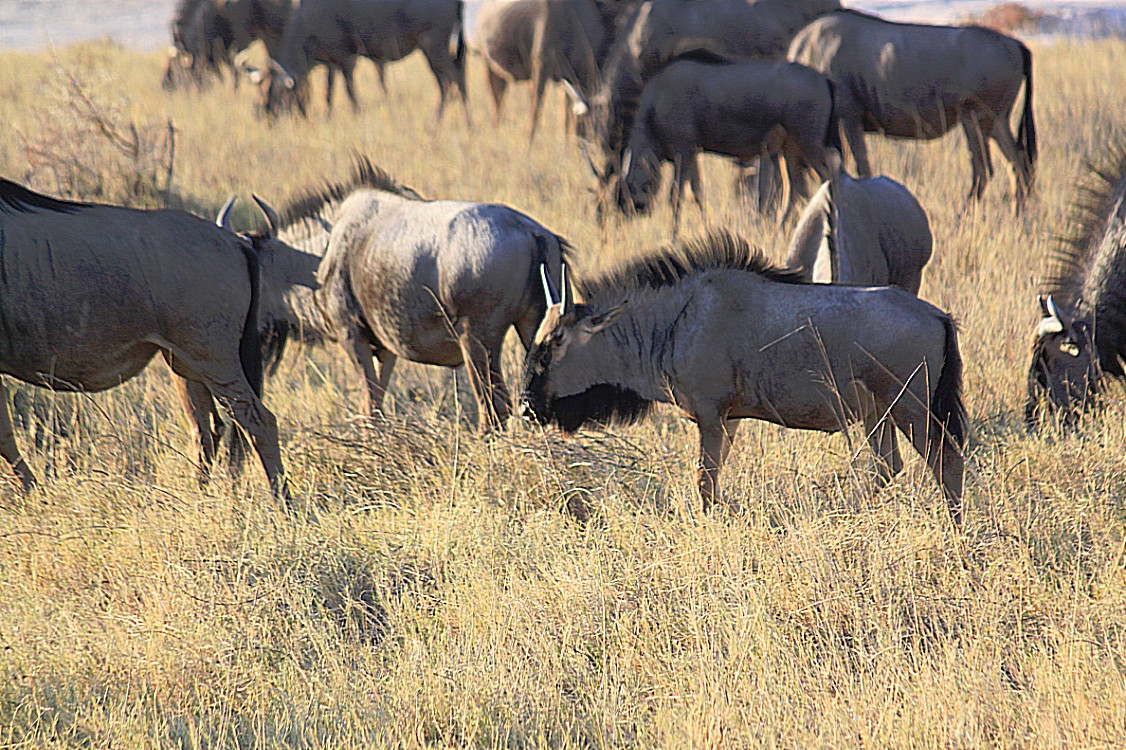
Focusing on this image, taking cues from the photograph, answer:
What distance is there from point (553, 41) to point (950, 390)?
11.0 m

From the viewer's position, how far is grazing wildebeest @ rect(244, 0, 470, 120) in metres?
14.6

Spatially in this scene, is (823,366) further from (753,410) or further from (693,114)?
(693,114)

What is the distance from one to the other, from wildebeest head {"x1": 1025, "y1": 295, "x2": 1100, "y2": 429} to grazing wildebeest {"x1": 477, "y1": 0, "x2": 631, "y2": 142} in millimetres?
9187

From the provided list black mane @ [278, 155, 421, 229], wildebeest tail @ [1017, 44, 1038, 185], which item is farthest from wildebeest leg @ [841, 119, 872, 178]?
black mane @ [278, 155, 421, 229]

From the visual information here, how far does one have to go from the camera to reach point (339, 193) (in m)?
5.28

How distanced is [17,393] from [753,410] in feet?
12.0

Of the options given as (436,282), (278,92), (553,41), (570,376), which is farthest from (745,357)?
(278,92)

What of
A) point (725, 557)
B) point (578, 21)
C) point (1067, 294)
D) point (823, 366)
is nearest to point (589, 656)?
point (725, 557)

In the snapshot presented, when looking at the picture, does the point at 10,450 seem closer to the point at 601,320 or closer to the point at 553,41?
the point at 601,320

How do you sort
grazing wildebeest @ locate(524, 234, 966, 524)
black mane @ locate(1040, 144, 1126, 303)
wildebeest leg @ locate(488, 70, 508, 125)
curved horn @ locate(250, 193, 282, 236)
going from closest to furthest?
grazing wildebeest @ locate(524, 234, 966, 524) → black mane @ locate(1040, 144, 1126, 303) → curved horn @ locate(250, 193, 282, 236) → wildebeest leg @ locate(488, 70, 508, 125)

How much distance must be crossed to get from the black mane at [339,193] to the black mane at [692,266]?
144 centimetres

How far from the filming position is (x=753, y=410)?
3.84 metres

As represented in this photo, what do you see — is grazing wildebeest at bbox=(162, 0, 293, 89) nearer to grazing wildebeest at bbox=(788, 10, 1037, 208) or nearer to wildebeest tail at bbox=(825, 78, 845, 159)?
grazing wildebeest at bbox=(788, 10, 1037, 208)

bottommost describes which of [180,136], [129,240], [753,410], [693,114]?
[180,136]
